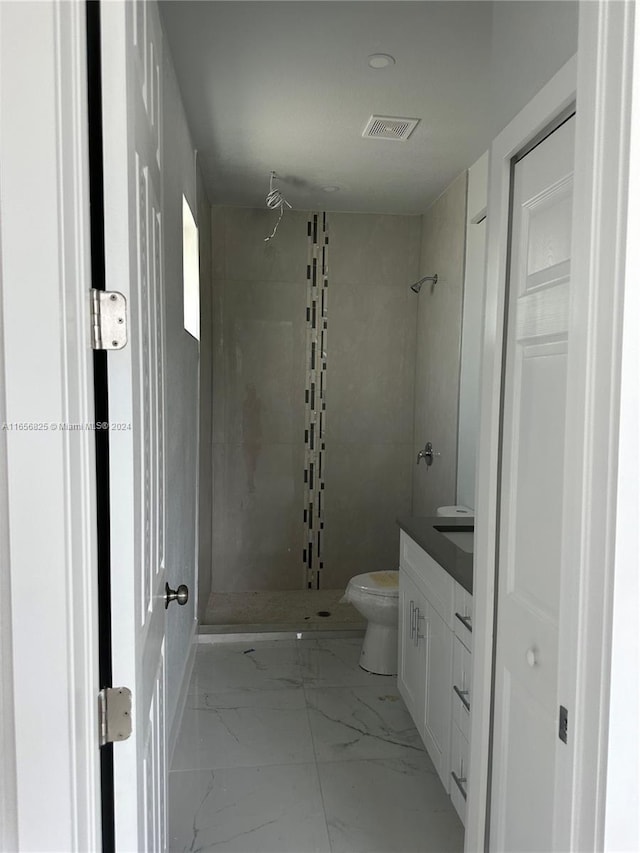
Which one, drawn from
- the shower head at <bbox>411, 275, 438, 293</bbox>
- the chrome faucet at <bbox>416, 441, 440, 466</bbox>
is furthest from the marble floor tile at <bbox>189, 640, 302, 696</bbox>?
the shower head at <bbox>411, 275, 438, 293</bbox>

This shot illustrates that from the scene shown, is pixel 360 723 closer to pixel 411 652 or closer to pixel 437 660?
pixel 411 652

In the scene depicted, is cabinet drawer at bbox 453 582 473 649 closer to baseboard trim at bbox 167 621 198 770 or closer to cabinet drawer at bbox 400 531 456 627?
cabinet drawer at bbox 400 531 456 627

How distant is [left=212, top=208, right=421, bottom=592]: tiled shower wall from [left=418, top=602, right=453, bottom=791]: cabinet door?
1917 millimetres

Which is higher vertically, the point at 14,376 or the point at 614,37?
the point at 614,37

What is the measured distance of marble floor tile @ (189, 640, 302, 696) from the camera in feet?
9.39

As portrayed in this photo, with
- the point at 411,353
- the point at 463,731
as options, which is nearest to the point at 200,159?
the point at 411,353

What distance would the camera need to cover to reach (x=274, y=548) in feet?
13.7

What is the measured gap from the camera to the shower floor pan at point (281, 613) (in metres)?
3.42

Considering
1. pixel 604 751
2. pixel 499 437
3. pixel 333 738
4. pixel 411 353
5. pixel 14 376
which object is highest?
pixel 411 353

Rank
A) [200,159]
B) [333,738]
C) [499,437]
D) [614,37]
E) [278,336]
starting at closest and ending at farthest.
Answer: [614,37]
[499,437]
[333,738]
[200,159]
[278,336]

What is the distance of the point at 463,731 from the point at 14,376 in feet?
5.70

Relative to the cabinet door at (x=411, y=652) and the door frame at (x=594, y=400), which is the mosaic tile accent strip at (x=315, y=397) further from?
the door frame at (x=594, y=400)

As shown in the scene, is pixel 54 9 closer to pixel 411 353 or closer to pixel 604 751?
pixel 604 751

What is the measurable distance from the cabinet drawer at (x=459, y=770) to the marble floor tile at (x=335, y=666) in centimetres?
92
